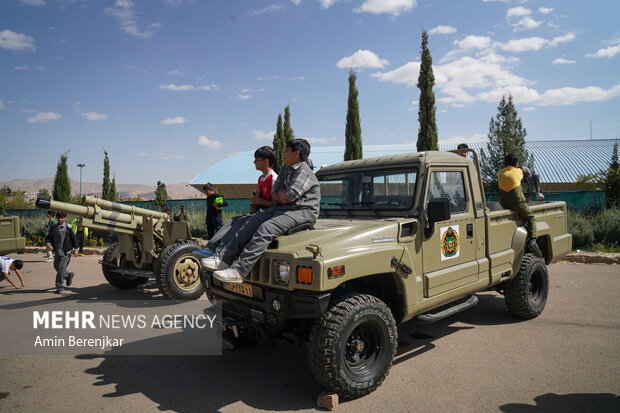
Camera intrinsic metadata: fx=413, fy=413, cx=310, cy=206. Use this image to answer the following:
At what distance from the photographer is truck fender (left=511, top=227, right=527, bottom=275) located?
525cm

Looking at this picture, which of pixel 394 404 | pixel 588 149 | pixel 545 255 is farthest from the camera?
pixel 588 149

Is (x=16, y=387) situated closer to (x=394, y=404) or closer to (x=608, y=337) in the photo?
(x=394, y=404)

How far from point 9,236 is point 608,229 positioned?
49.0ft

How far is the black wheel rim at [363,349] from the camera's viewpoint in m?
3.56

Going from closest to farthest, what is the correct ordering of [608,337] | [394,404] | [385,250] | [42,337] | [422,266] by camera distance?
[394,404] → [385,250] → [422,266] → [608,337] → [42,337]

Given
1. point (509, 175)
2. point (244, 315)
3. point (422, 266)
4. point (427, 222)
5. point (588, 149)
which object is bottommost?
point (244, 315)

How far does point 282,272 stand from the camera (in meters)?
3.41

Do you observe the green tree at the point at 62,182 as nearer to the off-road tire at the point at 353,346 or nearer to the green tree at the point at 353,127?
the green tree at the point at 353,127

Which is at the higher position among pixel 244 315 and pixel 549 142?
pixel 549 142

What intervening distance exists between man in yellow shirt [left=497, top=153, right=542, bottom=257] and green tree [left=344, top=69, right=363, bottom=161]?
18.5 meters

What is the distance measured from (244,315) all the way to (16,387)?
2229mm

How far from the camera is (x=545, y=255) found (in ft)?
20.1

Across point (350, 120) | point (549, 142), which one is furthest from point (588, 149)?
point (350, 120)

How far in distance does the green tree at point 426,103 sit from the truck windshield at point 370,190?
52.2 ft
